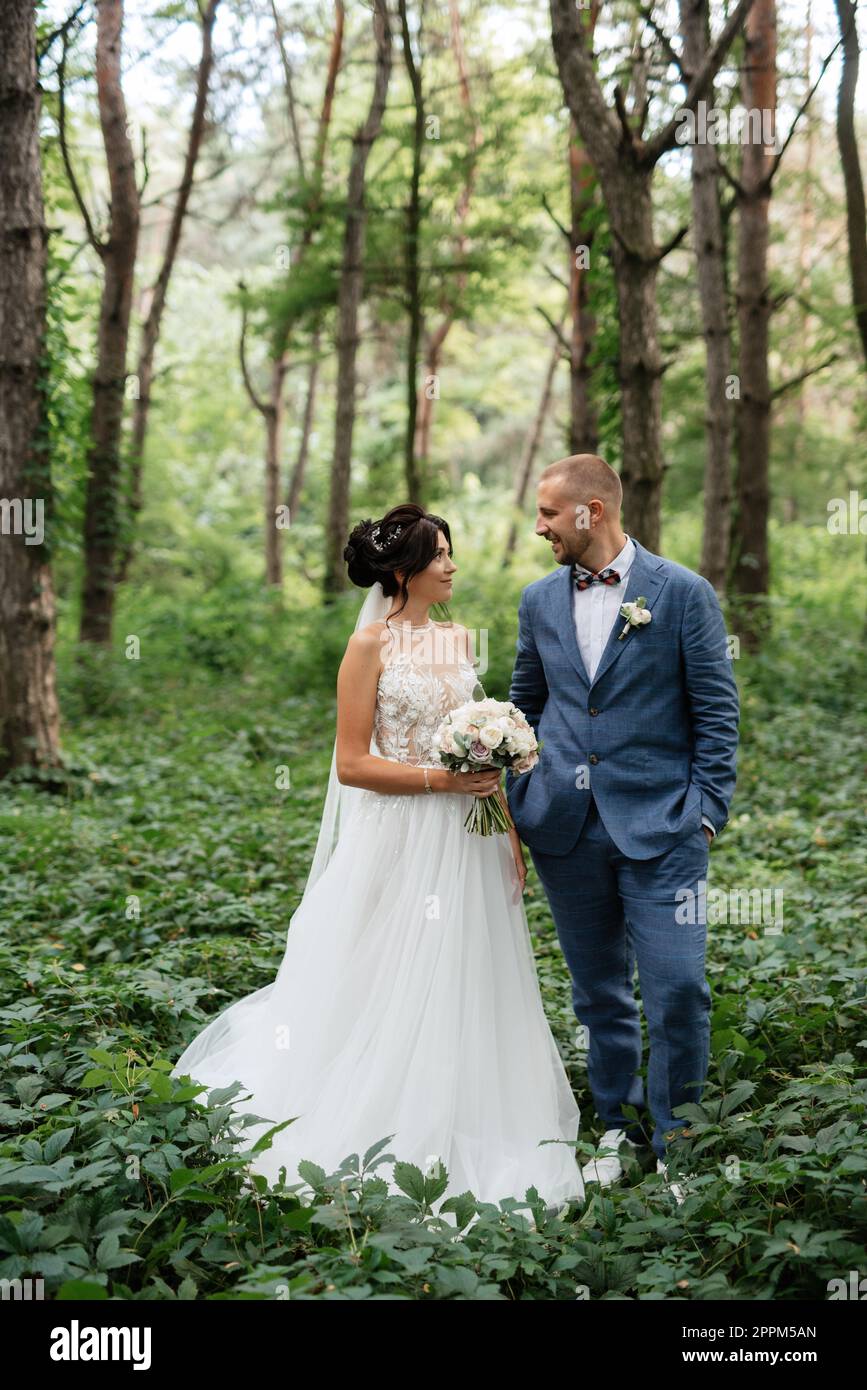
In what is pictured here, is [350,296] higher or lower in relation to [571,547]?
higher

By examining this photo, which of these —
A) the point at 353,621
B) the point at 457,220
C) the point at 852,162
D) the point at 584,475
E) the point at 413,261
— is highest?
the point at 457,220

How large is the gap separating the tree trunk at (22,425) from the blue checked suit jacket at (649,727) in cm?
597

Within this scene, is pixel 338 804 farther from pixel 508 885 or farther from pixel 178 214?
pixel 178 214

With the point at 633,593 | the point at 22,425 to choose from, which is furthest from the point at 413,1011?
the point at 22,425

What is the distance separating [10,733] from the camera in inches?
355

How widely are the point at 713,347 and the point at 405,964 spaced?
9.33 metres

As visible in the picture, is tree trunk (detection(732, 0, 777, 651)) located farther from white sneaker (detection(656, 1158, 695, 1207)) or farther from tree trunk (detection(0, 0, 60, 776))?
white sneaker (detection(656, 1158, 695, 1207))

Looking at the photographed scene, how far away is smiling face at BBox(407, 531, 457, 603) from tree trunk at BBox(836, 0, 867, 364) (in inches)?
383

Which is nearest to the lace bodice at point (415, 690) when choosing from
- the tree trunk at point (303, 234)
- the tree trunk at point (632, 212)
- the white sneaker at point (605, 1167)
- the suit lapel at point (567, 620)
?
the suit lapel at point (567, 620)

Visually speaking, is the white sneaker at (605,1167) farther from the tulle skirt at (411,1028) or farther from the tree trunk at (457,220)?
the tree trunk at (457,220)

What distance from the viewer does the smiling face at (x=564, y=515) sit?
13.4 feet

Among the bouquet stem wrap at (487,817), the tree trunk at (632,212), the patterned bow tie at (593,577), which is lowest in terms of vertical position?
the bouquet stem wrap at (487,817)

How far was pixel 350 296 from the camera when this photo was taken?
16094mm

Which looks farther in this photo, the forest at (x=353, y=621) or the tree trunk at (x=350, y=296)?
the tree trunk at (x=350, y=296)
